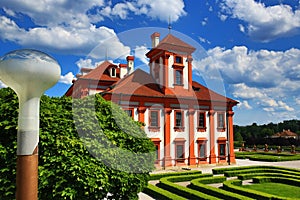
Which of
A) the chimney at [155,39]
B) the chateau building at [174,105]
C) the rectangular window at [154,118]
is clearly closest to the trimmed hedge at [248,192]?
the chateau building at [174,105]

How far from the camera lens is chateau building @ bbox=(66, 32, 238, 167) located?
72.9 ft

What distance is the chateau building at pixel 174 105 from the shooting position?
2223 centimetres

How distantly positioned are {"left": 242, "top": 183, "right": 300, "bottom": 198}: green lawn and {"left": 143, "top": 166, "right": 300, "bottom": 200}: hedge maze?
33 centimetres

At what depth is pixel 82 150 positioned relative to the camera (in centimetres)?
801

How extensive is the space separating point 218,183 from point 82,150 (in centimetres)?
1237

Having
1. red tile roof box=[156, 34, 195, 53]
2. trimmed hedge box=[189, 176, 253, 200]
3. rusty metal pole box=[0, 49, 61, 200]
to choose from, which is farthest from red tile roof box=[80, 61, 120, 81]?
rusty metal pole box=[0, 49, 61, 200]

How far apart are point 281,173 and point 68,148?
18.2 meters

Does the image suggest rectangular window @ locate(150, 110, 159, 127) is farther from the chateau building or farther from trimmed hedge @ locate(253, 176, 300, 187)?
trimmed hedge @ locate(253, 176, 300, 187)

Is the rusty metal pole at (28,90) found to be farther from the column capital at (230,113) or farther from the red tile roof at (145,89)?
the column capital at (230,113)

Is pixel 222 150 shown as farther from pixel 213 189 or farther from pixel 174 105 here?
pixel 213 189

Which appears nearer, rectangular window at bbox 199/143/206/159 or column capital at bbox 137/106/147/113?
column capital at bbox 137/106/147/113

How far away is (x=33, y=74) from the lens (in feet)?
8.28

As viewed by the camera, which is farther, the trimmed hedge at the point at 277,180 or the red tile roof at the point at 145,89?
Answer: the red tile roof at the point at 145,89

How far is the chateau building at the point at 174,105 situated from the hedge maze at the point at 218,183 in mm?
3642
